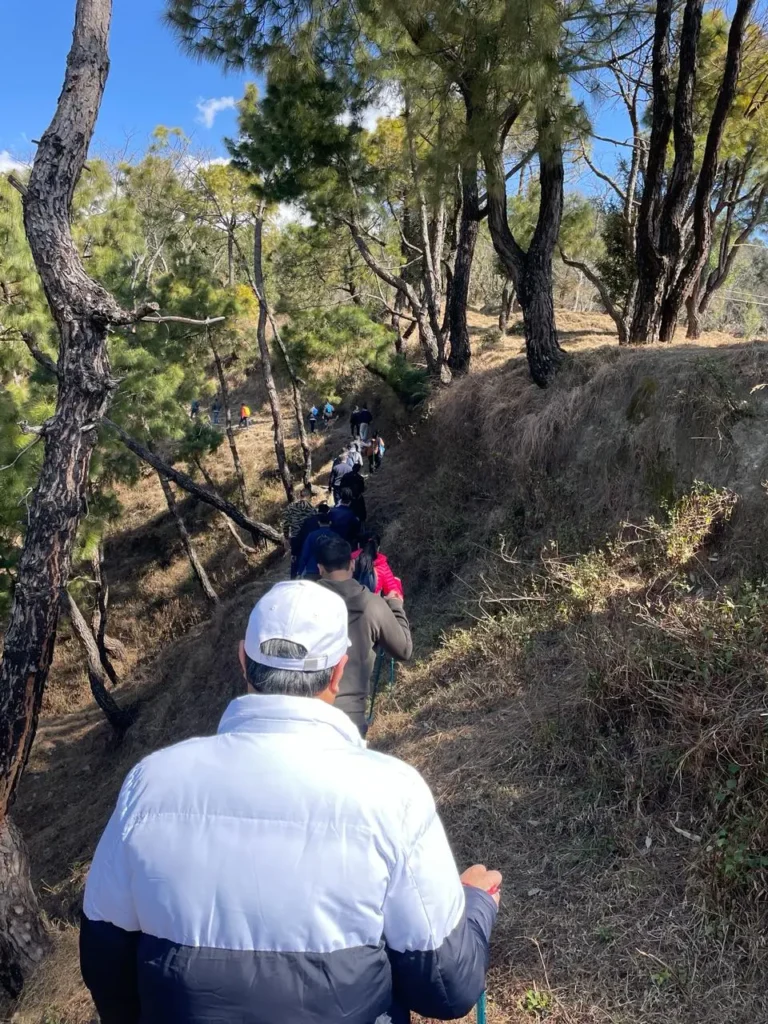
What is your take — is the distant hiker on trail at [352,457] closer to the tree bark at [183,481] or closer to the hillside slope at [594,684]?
the hillside slope at [594,684]

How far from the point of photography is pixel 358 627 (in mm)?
2994

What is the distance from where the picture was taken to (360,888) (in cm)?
114

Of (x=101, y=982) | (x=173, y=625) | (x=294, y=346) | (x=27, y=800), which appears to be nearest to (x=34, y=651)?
(x=101, y=982)

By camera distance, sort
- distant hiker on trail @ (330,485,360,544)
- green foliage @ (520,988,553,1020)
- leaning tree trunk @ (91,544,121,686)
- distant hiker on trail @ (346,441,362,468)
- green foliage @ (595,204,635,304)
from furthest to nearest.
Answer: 1. green foliage @ (595,204,635,304)
2. leaning tree trunk @ (91,544,121,686)
3. distant hiker on trail @ (346,441,362,468)
4. distant hiker on trail @ (330,485,360,544)
5. green foliage @ (520,988,553,1020)

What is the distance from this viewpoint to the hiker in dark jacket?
9.75 feet

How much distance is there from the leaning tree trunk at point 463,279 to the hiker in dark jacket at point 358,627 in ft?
23.7

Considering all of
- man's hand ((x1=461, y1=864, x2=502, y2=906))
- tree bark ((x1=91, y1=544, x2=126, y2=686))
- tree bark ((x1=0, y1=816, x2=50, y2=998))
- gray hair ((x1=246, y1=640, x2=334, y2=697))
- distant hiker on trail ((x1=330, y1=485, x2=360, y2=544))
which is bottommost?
tree bark ((x1=91, y1=544, x2=126, y2=686))

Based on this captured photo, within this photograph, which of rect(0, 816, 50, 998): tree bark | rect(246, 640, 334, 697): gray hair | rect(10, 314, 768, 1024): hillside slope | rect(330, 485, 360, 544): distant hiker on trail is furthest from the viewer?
rect(330, 485, 360, 544): distant hiker on trail

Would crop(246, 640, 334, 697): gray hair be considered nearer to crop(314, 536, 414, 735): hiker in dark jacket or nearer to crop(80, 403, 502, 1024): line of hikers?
crop(80, 403, 502, 1024): line of hikers

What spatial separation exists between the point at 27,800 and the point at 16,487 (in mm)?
6069

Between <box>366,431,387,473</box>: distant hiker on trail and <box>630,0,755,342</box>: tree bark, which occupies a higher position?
<box>630,0,755,342</box>: tree bark

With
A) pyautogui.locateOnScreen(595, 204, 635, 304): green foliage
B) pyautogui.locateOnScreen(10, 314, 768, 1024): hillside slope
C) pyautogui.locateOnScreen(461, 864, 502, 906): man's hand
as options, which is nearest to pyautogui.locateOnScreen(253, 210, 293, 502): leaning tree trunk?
pyautogui.locateOnScreen(10, 314, 768, 1024): hillside slope

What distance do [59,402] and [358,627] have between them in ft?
8.92

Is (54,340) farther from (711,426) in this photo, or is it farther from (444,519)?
(711,426)
